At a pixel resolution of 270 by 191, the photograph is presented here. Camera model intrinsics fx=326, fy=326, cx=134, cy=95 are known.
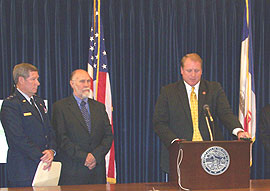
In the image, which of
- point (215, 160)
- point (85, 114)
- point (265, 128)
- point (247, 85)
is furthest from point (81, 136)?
point (247, 85)

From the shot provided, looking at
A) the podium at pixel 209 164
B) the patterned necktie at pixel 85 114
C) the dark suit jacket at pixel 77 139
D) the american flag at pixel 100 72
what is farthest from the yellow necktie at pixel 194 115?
the american flag at pixel 100 72

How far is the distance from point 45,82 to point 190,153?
2779 mm

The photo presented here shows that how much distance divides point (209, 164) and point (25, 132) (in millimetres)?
1585

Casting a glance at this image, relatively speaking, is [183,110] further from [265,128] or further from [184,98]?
[265,128]

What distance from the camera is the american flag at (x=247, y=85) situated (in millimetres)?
4191

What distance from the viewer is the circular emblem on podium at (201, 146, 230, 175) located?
6.50ft

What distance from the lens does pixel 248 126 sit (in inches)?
164

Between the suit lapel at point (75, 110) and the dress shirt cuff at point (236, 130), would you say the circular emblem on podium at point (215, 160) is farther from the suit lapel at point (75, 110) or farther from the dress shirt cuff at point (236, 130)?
the suit lapel at point (75, 110)

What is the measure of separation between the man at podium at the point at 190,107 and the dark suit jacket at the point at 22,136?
1010 millimetres

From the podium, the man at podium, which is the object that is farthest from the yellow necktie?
the podium

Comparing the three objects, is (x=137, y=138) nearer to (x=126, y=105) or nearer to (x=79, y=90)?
(x=126, y=105)

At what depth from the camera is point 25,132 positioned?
276cm

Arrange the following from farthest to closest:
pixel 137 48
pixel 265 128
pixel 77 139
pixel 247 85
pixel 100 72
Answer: pixel 137 48 → pixel 247 85 → pixel 100 72 → pixel 265 128 → pixel 77 139

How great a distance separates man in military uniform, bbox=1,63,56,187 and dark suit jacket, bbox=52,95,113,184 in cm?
15
